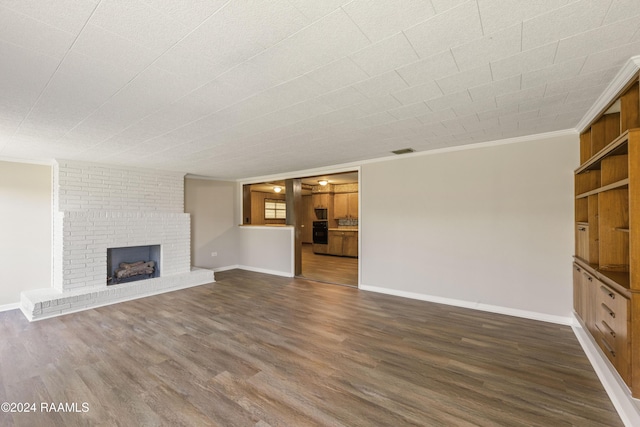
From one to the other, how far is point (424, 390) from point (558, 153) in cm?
332

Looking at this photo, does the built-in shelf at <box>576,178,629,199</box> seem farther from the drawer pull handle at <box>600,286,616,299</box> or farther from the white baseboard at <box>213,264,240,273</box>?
the white baseboard at <box>213,264,240,273</box>

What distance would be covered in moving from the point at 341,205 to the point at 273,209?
11.2 feet

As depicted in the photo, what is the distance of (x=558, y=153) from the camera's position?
3469 millimetres

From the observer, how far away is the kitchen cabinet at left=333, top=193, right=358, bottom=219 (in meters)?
9.72

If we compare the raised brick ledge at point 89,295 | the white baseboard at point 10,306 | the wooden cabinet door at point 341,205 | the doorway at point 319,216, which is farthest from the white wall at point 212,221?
the wooden cabinet door at point 341,205

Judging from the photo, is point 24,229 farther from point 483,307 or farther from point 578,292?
point 578,292

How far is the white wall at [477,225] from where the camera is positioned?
138 inches

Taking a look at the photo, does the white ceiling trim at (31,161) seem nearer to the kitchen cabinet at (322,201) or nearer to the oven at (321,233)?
the oven at (321,233)

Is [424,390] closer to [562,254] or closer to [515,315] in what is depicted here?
[515,315]

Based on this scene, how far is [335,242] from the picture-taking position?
939cm

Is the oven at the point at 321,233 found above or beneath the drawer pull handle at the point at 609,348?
above

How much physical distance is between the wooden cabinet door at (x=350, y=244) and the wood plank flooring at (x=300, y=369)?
192 inches

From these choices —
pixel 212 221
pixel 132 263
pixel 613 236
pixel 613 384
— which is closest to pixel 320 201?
pixel 212 221

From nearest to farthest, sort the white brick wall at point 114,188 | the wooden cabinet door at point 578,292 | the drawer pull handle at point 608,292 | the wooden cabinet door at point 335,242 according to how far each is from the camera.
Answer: the drawer pull handle at point 608,292
the wooden cabinet door at point 578,292
the white brick wall at point 114,188
the wooden cabinet door at point 335,242
